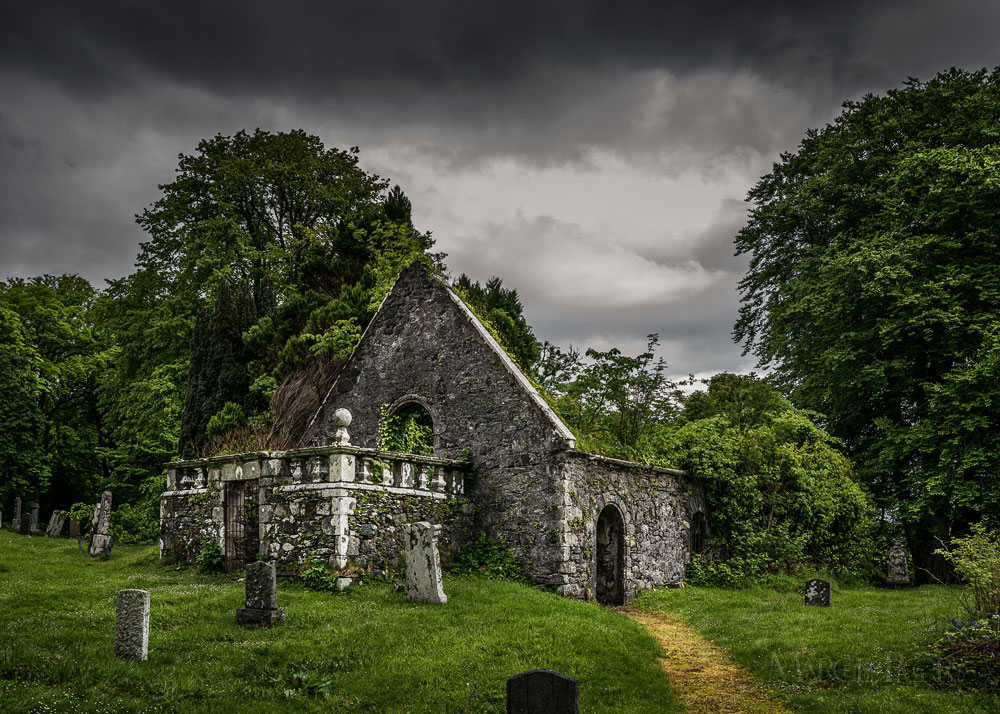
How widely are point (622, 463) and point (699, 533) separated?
484 cm

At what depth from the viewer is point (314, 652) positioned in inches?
355

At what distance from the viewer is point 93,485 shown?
36.8 m

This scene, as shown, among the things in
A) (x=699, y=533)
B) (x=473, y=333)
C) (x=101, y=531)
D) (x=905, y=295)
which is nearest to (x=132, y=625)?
(x=473, y=333)

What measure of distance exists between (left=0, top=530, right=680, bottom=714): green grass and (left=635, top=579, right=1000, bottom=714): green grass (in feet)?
5.67

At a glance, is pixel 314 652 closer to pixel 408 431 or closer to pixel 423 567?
pixel 423 567

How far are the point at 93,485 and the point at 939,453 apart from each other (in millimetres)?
38273

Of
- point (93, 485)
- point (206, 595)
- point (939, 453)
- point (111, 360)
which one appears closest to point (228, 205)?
point (111, 360)

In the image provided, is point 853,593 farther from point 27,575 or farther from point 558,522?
point 27,575

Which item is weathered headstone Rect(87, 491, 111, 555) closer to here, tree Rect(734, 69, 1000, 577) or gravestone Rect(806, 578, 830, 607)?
gravestone Rect(806, 578, 830, 607)

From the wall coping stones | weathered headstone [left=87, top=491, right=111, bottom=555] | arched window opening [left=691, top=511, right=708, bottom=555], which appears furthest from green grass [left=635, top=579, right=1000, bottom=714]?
weathered headstone [left=87, top=491, right=111, bottom=555]

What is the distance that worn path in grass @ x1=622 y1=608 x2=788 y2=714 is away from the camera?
347 inches

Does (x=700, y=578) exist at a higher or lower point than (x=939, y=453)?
lower

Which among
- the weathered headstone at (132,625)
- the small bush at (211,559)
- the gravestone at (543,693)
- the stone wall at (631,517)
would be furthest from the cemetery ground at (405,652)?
the gravestone at (543,693)

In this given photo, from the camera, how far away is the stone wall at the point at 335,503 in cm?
1295
